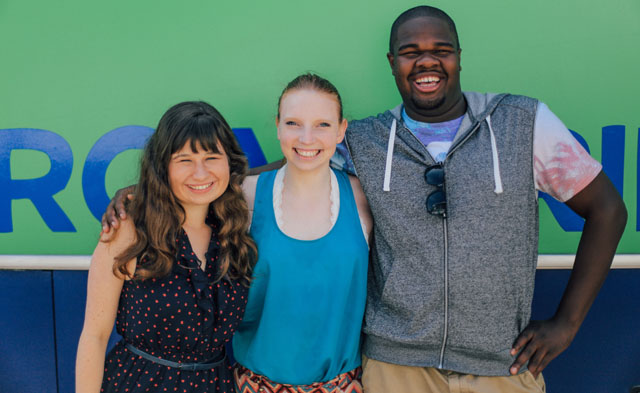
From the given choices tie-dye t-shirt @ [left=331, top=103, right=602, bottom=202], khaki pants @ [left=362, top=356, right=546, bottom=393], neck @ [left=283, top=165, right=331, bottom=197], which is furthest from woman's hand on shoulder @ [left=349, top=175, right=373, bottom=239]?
tie-dye t-shirt @ [left=331, top=103, right=602, bottom=202]

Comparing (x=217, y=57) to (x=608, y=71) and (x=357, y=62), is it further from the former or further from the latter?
(x=608, y=71)

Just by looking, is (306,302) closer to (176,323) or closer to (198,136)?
(176,323)

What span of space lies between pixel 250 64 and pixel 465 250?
1.12m

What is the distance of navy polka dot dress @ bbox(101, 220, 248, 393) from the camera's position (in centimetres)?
164

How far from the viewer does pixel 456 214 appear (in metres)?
1.72

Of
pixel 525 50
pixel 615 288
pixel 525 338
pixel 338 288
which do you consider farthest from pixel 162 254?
pixel 615 288

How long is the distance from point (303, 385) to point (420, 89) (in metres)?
1.08

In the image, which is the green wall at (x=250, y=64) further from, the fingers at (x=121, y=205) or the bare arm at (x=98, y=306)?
the bare arm at (x=98, y=306)

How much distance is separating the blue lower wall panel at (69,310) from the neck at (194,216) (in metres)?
0.65

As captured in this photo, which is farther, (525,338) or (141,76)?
(141,76)

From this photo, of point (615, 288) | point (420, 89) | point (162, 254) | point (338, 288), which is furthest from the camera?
point (615, 288)

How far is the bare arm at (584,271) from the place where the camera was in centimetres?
176

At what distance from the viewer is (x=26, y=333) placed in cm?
221

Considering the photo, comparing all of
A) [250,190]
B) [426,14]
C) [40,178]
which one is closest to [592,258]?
[426,14]
